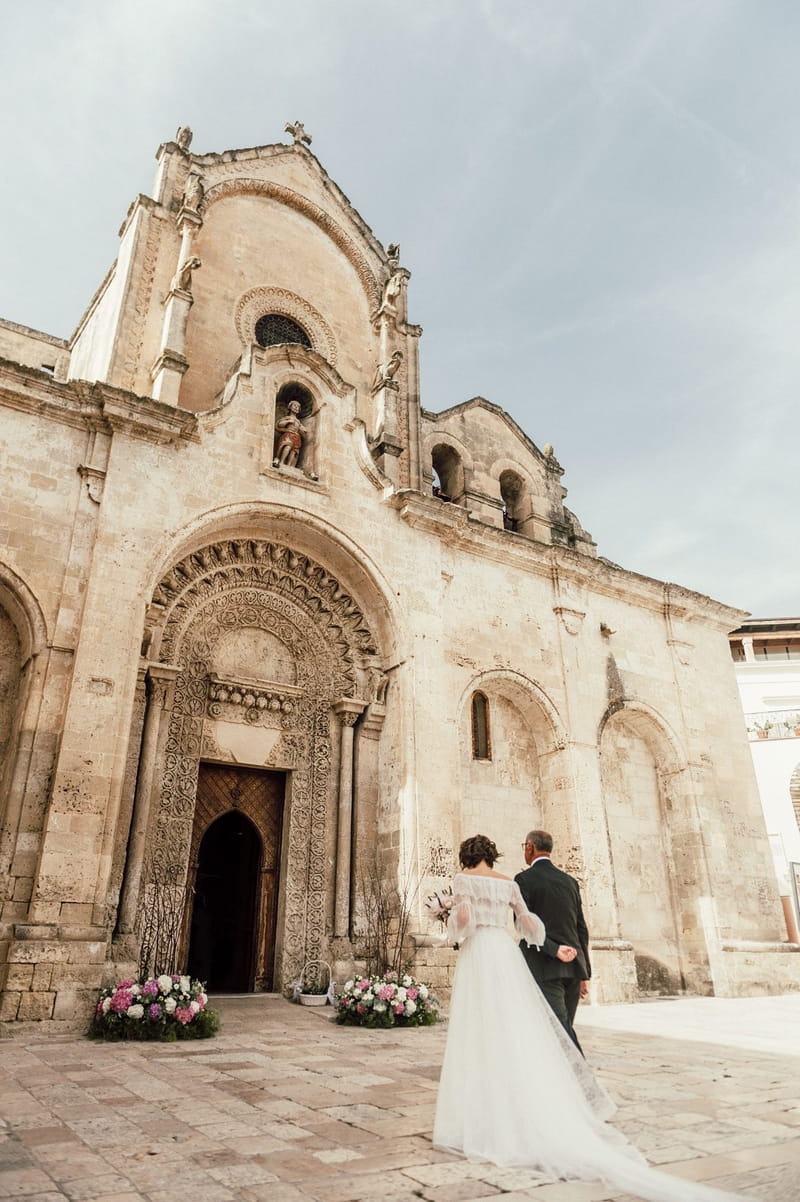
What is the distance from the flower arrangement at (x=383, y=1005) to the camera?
9102 millimetres

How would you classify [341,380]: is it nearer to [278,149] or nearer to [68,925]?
[278,149]

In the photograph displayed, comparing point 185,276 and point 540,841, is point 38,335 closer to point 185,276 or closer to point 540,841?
point 185,276

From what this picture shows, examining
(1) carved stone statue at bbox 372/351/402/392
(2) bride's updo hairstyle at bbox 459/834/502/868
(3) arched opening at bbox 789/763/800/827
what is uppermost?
(1) carved stone statue at bbox 372/351/402/392

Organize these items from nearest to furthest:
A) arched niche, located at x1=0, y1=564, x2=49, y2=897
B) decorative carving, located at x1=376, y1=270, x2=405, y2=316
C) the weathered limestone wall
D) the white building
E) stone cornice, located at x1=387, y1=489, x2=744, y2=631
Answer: arched niche, located at x1=0, y1=564, x2=49, y2=897
stone cornice, located at x1=387, y1=489, x2=744, y2=631
the weathered limestone wall
decorative carving, located at x1=376, y1=270, x2=405, y2=316
the white building

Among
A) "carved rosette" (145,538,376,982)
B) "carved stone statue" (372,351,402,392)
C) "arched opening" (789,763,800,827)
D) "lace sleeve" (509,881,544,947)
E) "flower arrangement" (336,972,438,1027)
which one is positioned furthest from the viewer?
"arched opening" (789,763,800,827)

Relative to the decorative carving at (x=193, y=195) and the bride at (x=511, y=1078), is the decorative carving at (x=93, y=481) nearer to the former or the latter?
the decorative carving at (x=193, y=195)

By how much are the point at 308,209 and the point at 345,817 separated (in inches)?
481

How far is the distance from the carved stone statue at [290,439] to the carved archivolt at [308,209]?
4.85m

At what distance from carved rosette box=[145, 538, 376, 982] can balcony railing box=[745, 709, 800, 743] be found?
19.0m

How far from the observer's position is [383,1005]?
9.12 meters

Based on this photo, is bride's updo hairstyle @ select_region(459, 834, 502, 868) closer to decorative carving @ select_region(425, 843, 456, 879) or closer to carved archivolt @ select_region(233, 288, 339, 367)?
decorative carving @ select_region(425, 843, 456, 879)

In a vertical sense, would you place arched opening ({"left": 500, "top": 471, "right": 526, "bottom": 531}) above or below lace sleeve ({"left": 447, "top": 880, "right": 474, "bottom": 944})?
above

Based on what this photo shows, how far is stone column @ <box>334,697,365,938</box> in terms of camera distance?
37.0ft

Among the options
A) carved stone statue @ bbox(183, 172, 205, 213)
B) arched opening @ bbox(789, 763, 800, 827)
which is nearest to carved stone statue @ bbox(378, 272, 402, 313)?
carved stone statue @ bbox(183, 172, 205, 213)
